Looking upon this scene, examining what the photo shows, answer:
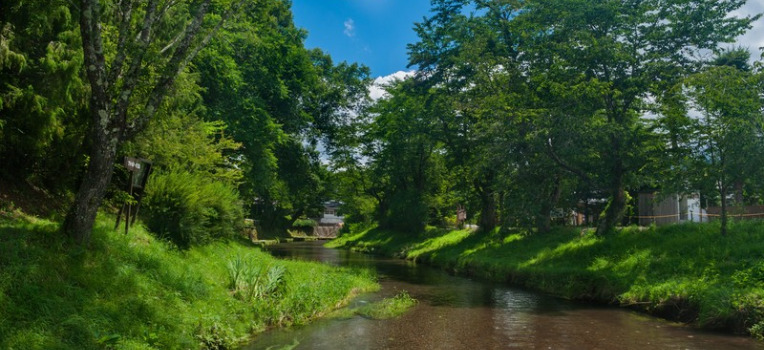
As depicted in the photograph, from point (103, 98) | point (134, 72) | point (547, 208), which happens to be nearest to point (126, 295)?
point (103, 98)

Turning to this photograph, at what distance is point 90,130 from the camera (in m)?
11.6

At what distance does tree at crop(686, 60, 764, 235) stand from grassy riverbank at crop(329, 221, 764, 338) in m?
1.81

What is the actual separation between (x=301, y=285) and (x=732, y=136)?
46.2ft

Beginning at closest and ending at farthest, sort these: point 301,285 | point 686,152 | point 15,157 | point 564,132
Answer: point 15,157, point 301,285, point 686,152, point 564,132

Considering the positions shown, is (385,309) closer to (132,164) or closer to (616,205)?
(132,164)

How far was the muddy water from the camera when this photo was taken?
401 inches

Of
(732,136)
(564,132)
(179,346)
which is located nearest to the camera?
(179,346)

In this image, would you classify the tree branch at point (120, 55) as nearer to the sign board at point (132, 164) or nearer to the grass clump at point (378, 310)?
the sign board at point (132, 164)

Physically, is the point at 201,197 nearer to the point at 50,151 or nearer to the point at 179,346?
the point at 50,151

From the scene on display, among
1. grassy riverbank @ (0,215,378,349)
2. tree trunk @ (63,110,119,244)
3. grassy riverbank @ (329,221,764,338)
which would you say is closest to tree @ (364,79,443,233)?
grassy riverbank @ (329,221,764,338)

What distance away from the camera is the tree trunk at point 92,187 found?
911cm

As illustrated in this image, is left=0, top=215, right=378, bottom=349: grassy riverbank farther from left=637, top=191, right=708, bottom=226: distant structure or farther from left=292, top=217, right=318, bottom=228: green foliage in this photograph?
left=292, top=217, right=318, bottom=228: green foliage

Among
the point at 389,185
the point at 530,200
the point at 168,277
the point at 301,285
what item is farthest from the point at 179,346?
the point at 389,185

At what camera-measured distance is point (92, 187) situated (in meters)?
9.16
